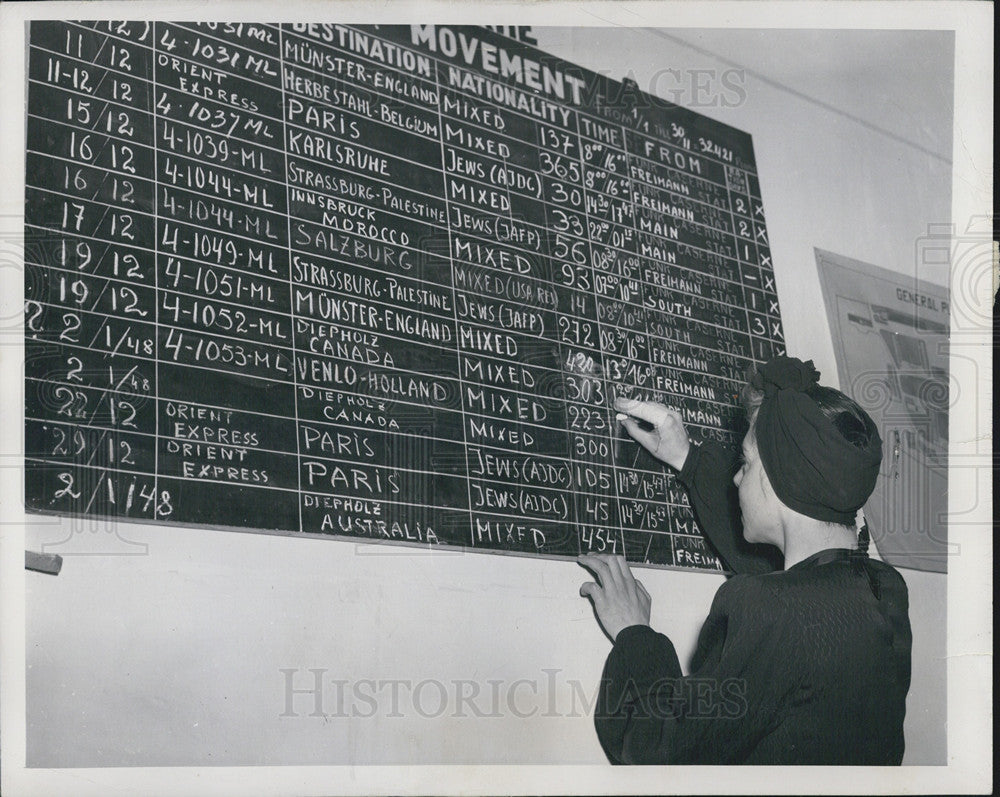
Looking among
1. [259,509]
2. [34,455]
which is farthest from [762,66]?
[34,455]

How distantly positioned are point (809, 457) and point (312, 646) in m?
1.05

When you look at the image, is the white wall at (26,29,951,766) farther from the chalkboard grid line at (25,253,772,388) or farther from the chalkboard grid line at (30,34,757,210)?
the chalkboard grid line at (25,253,772,388)

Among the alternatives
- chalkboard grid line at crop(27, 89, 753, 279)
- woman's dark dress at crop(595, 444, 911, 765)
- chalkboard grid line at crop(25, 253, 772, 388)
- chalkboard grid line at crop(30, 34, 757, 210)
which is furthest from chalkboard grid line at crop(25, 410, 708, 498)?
chalkboard grid line at crop(30, 34, 757, 210)

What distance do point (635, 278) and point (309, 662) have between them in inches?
47.1

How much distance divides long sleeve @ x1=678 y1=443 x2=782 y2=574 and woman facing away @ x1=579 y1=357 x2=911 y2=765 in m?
0.20

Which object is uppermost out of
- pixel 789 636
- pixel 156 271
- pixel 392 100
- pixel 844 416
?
pixel 392 100

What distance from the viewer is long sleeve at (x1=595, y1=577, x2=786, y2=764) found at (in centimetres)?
257

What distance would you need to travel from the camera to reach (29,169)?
98.7 inches

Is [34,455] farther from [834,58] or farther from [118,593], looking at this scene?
[834,58]

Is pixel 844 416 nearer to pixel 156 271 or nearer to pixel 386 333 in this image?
pixel 386 333

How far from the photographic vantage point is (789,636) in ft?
8.36

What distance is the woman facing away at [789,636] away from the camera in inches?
101

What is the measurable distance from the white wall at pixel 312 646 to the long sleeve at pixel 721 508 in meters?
0.09

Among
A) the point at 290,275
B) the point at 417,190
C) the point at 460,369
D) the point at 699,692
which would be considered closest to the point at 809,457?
the point at 699,692
